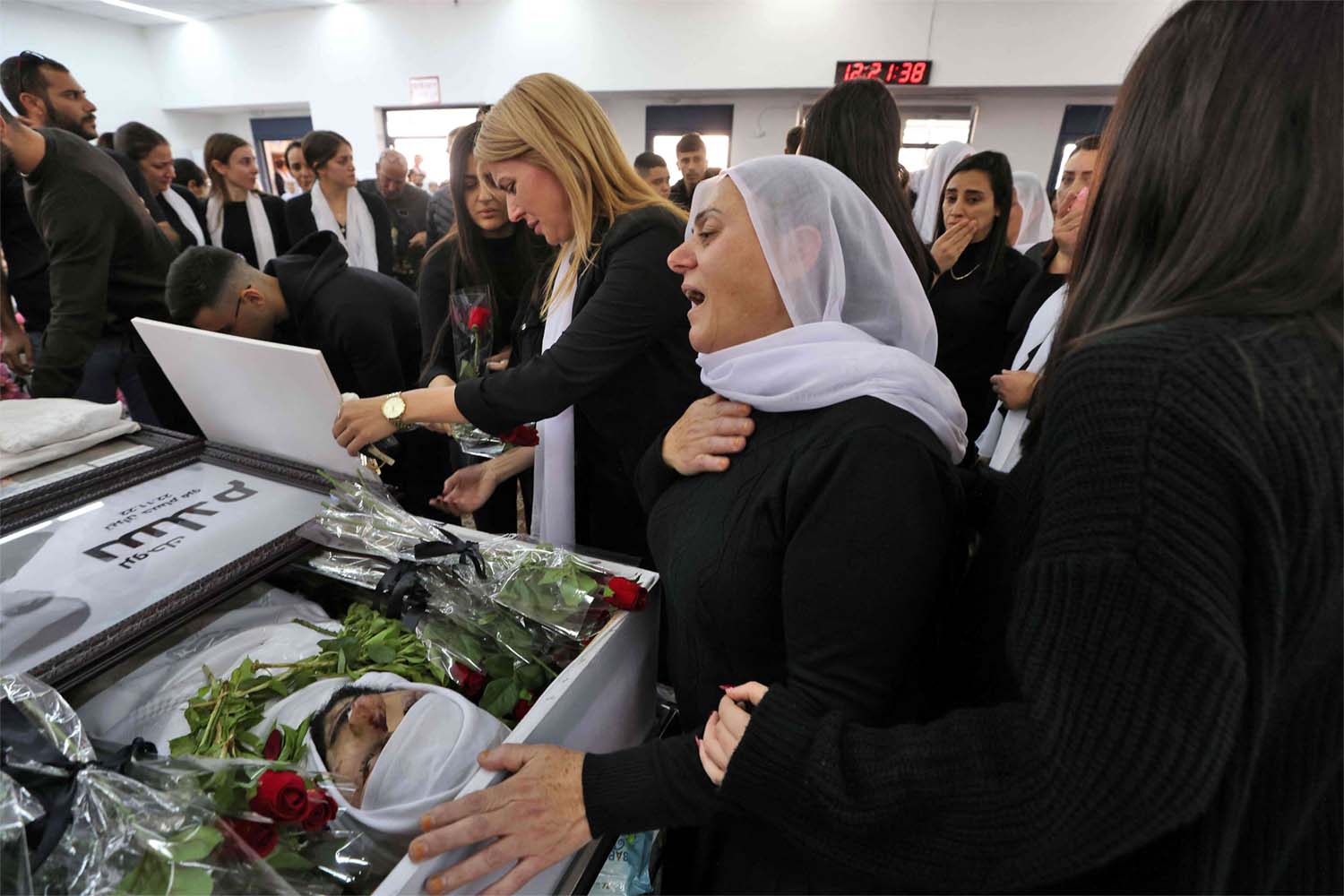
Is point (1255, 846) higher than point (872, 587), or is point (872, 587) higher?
point (872, 587)

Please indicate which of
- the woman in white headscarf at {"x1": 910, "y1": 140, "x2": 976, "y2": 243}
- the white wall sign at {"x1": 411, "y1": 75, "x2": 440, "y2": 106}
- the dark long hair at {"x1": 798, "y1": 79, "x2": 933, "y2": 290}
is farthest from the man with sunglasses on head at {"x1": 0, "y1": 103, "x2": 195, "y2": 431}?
the white wall sign at {"x1": 411, "y1": 75, "x2": 440, "y2": 106}

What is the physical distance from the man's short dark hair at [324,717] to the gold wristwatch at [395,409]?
65 cm

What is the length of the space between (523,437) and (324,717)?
988mm

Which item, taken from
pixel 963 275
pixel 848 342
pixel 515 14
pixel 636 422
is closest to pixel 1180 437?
pixel 848 342

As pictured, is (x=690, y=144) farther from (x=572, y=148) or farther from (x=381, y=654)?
(x=381, y=654)

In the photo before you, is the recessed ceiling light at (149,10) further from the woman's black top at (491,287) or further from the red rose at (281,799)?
the red rose at (281,799)

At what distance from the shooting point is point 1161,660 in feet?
1.61

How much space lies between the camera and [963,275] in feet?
8.71

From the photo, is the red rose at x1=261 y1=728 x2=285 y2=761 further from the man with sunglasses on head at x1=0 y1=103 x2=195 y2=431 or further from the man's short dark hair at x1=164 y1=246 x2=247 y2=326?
the man with sunglasses on head at x1=0 y1=103 x2=195 y2=431

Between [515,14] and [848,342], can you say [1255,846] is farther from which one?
[515,14]

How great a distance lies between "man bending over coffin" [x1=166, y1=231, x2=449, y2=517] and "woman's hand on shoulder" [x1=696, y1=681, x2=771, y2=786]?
60.9 inches

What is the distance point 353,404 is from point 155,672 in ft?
1.93

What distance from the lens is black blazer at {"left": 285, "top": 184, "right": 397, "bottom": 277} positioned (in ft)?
14.4

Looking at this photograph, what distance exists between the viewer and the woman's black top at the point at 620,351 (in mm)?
1465
